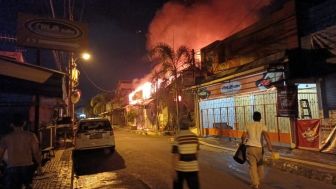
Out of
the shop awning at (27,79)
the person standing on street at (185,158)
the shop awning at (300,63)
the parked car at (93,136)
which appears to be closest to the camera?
the person standing on street at (185,158)

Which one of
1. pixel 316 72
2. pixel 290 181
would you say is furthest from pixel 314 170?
pixel 316 72

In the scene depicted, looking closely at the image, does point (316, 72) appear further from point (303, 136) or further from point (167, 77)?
point (167, 77)

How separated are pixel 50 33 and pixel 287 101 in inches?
422

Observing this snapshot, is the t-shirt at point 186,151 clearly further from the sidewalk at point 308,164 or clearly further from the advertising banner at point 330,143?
the advertising banner at point 330,143

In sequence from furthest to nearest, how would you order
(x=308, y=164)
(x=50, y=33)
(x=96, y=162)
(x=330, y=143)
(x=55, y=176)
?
(x=96, y=162) → (x=330, y=143) → (x=50, y=33) → (x=308, y=164) → (x=55, y=176)

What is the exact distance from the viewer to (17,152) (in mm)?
6375

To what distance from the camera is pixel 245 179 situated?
34.7 ft

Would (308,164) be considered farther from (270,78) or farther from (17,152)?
(17,152)

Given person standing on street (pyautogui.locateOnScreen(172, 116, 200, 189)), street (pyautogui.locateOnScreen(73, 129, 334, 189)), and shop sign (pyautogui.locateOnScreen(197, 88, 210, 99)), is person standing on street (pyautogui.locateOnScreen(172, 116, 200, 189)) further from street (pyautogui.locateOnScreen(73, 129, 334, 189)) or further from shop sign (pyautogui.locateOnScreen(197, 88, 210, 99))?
shop sign (pyautogui.locateOnScreen(197, 88, 210, 99))

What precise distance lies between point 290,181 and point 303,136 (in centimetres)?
585

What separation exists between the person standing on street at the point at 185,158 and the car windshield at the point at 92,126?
36.9 feet

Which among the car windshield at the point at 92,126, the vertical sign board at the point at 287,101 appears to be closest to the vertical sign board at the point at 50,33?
the car windshield at the point at 92,126

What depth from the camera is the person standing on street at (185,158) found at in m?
6.70

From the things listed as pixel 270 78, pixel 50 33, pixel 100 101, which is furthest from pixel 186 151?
pixel 100 101
